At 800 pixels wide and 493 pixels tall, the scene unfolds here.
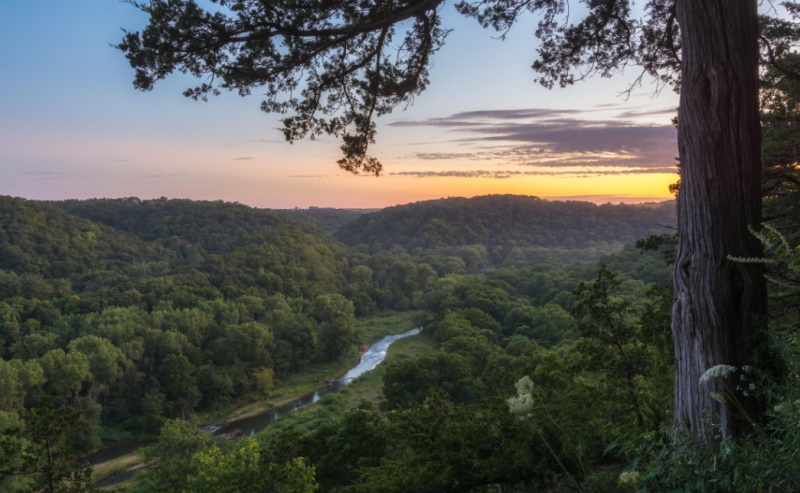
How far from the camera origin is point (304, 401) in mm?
32625

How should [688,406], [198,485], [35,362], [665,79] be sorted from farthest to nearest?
[35,362], [198,485], [665,79], [688,406]

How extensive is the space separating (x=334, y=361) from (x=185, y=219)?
59213mm

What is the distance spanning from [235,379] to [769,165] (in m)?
34.8

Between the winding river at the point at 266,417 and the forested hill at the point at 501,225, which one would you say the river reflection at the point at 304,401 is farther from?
the forested hill at the point at 501,225

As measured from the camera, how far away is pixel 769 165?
6.35m

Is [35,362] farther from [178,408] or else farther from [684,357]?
[684,357]

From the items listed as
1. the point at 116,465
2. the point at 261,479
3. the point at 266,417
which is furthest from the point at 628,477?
the point at 266,417

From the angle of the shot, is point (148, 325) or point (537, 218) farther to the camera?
point (537, 218)

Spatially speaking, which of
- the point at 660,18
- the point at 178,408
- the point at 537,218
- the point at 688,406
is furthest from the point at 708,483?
the point at 537,218

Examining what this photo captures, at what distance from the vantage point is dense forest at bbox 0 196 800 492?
3.94 meters

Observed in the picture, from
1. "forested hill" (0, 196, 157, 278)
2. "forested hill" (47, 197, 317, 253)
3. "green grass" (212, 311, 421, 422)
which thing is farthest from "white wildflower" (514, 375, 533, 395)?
"forested hill" (47, 197, 317, 253)

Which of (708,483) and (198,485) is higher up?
(708,483)

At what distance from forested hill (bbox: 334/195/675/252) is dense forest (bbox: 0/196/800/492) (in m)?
4.87

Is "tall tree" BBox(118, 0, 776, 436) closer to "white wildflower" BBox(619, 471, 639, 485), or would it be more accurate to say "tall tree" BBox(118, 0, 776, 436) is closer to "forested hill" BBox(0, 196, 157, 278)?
"white wildflower" BBox(619, 471, 639, 485)
